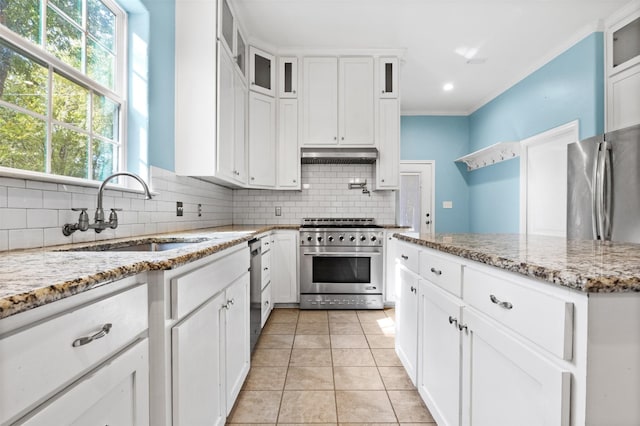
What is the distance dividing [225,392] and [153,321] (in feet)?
2.60

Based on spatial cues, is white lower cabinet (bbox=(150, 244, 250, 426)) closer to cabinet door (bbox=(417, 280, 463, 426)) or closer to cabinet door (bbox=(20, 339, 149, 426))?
cabinet door (bbox=(20, 339, 149, 426))

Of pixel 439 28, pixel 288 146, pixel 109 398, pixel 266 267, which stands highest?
pixel 439 28

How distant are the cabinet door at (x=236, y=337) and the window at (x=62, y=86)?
40.3 inches

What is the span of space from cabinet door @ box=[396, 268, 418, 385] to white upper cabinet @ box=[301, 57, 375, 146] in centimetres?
206

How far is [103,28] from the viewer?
1.92 metres

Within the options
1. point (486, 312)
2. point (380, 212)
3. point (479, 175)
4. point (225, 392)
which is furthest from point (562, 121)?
point (225, 392)

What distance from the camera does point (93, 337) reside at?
25.3 inches

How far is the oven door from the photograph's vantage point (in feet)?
11.3

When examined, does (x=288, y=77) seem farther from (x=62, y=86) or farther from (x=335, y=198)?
(x=62, y=86)

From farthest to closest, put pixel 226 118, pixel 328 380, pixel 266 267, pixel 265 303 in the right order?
pixel 266 267 < pixel 265 303 < pixel 226 118 < pixel 328 380

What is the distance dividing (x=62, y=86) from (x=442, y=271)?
2006mm

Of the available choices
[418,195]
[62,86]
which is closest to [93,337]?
[62,86]

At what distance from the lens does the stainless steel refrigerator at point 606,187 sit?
7.69 ft

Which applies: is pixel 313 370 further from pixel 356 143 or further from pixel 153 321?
pixel 356 143
